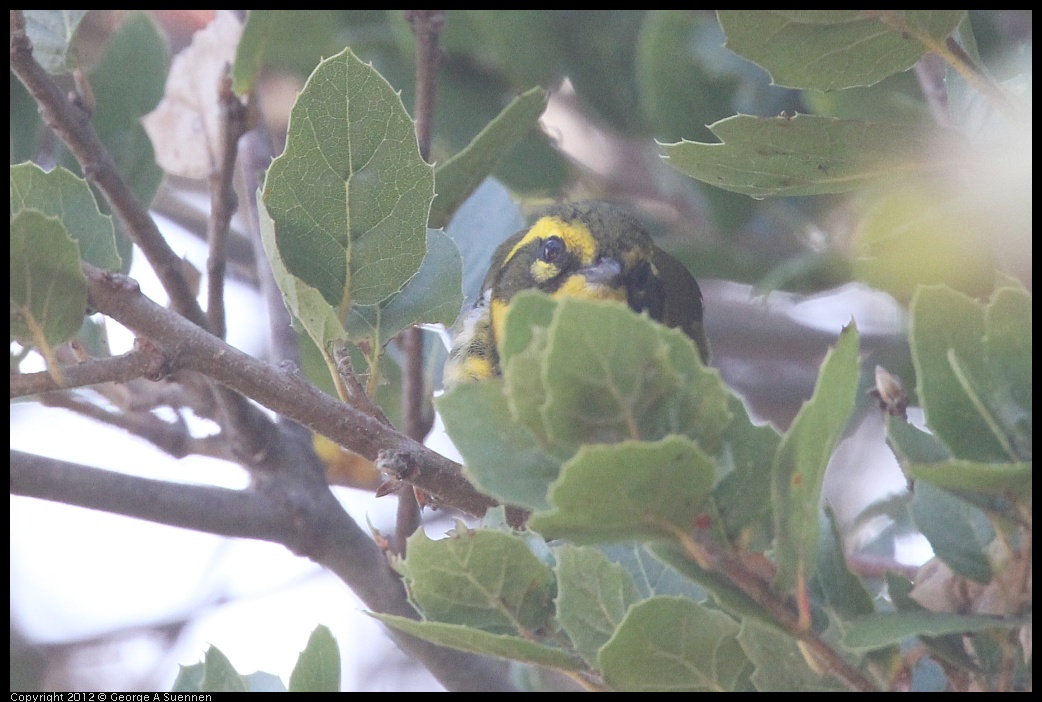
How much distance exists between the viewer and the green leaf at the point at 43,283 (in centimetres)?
140

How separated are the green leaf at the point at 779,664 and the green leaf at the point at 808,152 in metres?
0.66

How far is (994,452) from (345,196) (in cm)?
88

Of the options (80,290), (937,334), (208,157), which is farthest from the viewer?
(208,157)

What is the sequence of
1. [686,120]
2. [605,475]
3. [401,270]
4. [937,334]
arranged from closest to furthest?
[605,475]
[937,334]
[401,270]
[686,120]

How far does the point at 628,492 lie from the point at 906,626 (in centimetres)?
31

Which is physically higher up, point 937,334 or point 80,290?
point 80,290

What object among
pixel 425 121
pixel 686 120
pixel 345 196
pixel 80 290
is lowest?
pixel 80 290

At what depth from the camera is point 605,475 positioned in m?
0.98

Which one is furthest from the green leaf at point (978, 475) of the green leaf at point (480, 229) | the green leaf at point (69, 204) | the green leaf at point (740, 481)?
the green leaf at point (480, 229)

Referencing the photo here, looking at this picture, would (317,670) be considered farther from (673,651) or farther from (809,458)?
(809,458)

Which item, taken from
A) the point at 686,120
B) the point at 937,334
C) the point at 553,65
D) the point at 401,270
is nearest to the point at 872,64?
the point at 937,334

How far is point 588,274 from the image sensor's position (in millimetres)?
3068

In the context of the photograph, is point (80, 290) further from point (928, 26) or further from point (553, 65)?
point (553, 65)

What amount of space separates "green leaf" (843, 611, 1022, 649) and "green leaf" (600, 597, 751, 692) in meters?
0.15
